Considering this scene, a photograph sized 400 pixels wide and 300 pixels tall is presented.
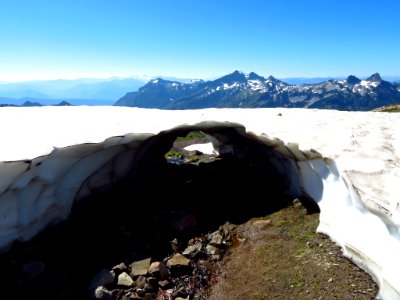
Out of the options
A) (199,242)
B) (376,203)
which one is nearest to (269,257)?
(199,242)

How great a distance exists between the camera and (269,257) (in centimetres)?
1205

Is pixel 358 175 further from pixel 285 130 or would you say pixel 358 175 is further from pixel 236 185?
pixel 236 185

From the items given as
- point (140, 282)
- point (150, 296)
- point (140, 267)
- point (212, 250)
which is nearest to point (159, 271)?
point (140, 282)

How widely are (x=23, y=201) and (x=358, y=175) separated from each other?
40.6 ft

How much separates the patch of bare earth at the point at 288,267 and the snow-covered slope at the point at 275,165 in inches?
21.5

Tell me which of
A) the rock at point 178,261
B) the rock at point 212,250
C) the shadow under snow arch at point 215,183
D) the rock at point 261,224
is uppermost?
the shadow under snow arch at point 215,183

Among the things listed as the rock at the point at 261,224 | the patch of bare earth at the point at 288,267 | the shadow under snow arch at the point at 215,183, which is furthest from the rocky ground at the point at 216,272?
the shadow under snow arch at the point at 215,183

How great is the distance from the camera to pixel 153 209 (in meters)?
16.8

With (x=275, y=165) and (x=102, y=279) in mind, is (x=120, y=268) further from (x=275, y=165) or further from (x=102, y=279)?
(x=275, y=165)

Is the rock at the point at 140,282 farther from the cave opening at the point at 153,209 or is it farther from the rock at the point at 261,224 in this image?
the rock at the point at 261,224

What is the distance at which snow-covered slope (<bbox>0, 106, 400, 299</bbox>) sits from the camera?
10.3m

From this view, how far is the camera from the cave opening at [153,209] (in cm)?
1290

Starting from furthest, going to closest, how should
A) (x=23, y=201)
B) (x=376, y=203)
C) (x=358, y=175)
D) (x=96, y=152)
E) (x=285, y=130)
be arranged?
(x=285, y=130) → (x=96, y=152) → (x=23, y=201) → (x=358, y=175) → (x=376, y=203)

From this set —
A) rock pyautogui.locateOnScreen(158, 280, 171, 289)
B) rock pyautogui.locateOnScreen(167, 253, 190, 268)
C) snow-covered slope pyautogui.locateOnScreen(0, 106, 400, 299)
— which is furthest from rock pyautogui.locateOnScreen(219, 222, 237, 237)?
snow-covered slope pyautogui.locateOnScreen(0, 106, 400, 299)
